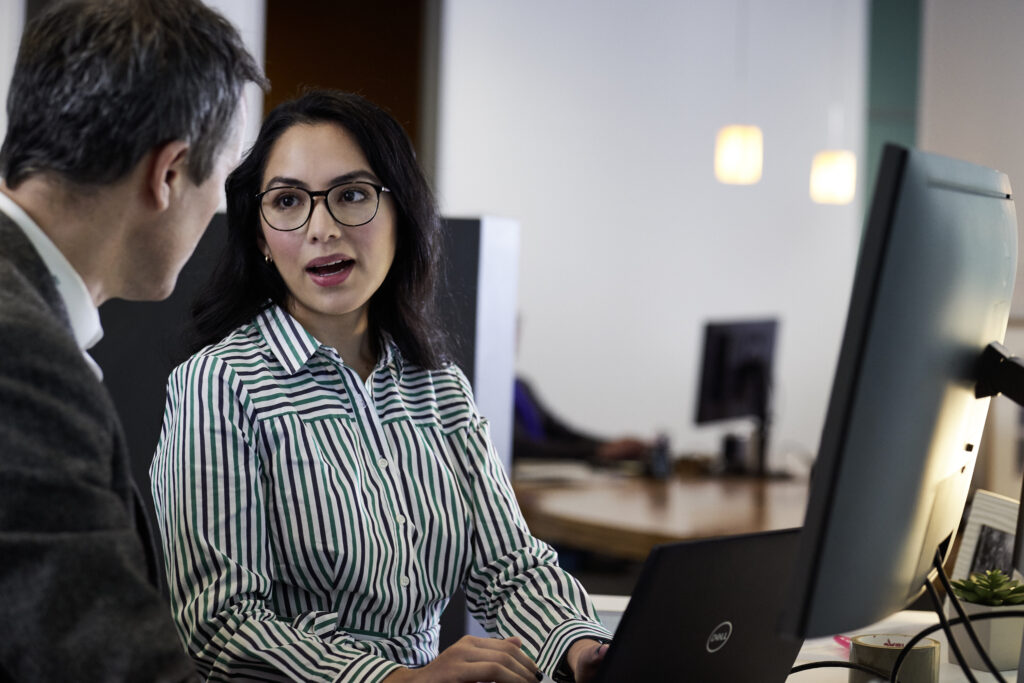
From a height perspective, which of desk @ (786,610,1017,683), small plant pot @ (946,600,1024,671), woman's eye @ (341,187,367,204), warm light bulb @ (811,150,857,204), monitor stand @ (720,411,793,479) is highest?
warm light bulb @ (811,150,857,204)

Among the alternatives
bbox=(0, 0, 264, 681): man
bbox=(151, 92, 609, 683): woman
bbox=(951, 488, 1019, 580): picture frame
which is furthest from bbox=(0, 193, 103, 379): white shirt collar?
bbox=(951, 488, 1019, 580): picture frame

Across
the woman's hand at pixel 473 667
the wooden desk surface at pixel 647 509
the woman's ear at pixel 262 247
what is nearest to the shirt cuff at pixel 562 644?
the woman's hand at pixel 473 667

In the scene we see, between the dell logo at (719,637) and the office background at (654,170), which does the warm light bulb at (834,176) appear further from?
the dell logo at (719,637)

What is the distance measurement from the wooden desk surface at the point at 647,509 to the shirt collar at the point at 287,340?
4.92 ft

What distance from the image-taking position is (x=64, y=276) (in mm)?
958

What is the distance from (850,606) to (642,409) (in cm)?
608

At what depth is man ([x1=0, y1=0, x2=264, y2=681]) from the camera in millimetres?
824

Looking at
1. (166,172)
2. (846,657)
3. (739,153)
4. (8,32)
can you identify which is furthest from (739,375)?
(166,172)

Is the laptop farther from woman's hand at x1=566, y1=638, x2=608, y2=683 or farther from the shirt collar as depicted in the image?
the shirt collar

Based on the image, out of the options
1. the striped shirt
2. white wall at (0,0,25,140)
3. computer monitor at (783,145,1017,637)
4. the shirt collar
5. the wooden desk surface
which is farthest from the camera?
white wall at (0,0,25,140)

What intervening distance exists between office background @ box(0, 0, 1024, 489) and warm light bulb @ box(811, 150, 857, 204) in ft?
2.02

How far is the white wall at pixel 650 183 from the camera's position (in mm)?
6355

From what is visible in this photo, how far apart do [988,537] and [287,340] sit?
1.00 meters

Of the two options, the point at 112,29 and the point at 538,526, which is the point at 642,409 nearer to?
the point at 538,526
